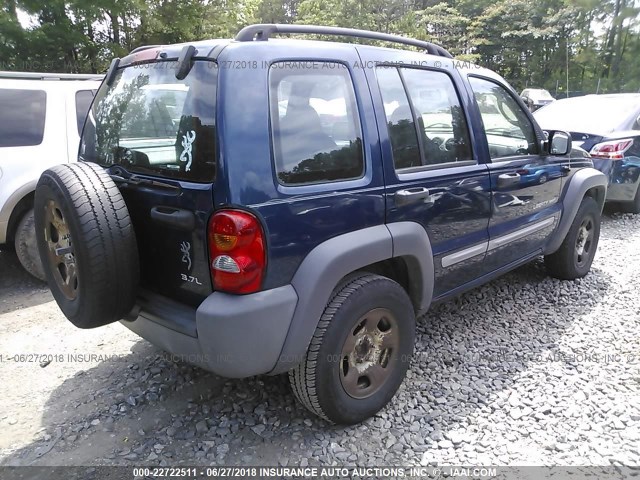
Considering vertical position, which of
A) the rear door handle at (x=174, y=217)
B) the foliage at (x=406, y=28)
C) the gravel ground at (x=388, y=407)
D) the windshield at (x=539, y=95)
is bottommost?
the gravel ground at (x=388, y=407)

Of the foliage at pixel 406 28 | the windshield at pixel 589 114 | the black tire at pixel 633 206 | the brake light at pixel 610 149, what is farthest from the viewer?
the foliage at pixel 406 28

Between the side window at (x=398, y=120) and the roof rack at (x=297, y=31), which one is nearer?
the roof rack at (x=297, y=31)

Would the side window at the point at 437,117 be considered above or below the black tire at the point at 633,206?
above

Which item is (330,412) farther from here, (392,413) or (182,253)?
(182,253)

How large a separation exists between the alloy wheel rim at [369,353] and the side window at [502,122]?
143cm

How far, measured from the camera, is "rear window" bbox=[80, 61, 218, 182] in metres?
2.13

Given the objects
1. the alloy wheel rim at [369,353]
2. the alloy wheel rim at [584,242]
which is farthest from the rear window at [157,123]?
the alloy wheel rim at [584,242]

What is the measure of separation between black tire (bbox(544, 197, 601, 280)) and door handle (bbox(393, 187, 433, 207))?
2.20 m

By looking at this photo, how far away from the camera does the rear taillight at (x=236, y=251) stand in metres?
2.03

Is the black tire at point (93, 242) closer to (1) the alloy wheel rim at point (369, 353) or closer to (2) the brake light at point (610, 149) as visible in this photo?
(1) the alloy wheel rim at point (369, 353)

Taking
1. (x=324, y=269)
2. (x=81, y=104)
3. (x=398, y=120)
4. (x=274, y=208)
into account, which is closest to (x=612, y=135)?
(x=398, y=120)

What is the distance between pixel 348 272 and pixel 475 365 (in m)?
1.39

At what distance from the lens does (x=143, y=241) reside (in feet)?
8.03

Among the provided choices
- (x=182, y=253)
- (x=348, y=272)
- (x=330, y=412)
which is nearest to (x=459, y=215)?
(x=348, y=272)
